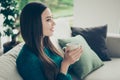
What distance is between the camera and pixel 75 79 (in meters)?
2.21

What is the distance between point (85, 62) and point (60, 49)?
0.26 metres

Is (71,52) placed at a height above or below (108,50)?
above

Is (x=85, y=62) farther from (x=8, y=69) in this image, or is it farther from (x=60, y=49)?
(x=8, y=69)

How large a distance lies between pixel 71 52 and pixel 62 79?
180 mm

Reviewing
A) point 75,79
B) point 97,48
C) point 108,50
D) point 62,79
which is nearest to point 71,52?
point 62,79

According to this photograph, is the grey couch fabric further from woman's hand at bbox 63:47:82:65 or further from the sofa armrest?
woman's hand at bbox 63:47:82:65

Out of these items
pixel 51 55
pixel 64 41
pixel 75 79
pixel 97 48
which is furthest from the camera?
pixel 97 48

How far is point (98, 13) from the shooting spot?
367cm

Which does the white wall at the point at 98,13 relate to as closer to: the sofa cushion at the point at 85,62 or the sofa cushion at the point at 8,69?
the sofa cushion at the point at 85,62

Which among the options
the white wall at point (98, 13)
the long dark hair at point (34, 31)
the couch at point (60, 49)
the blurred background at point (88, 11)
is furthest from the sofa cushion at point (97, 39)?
the long dark hair at point (34, 31)

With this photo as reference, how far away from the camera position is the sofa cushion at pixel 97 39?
8.61 ft

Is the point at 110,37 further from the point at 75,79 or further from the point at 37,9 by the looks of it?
the point at 37,9

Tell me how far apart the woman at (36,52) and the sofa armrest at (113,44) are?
126 centimetres

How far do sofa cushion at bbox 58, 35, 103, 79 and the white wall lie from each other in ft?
4.08
